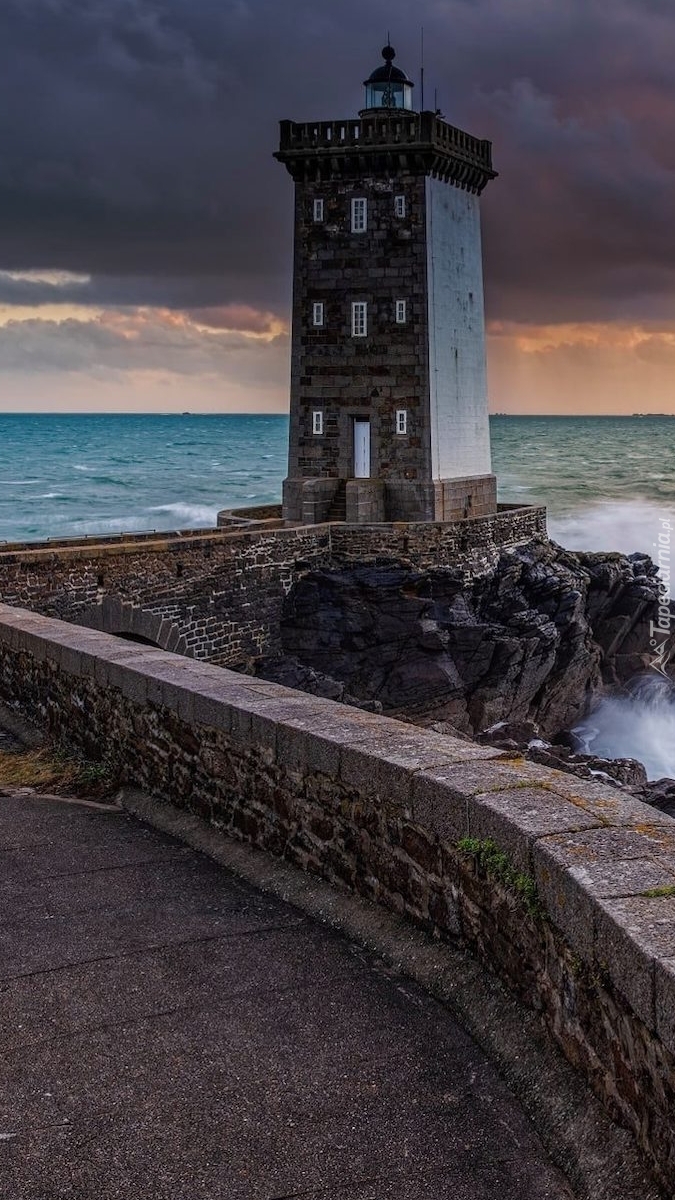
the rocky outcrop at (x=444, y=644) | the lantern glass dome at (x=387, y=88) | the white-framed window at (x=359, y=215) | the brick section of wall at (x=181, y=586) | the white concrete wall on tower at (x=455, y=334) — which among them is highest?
the lantern glass dome at (x=387, y=88)

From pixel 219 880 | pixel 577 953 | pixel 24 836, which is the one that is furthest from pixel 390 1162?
pixel 24 836

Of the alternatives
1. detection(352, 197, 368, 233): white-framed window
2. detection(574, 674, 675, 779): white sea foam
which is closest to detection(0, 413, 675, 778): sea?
detection(574, 674, 675, 779): white sea foam

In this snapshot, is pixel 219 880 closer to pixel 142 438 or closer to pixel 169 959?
pixel 169 959

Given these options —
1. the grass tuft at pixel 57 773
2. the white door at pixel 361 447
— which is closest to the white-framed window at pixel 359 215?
the white door at pixel 361 447

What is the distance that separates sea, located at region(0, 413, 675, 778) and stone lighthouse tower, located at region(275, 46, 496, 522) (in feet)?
22.3

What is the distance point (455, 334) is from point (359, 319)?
2.41m

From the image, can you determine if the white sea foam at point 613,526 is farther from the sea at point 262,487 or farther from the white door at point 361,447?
the white door at point 361,447

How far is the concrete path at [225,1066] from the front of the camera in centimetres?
341

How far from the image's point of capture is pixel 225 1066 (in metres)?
3.96

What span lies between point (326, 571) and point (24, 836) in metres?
19.6

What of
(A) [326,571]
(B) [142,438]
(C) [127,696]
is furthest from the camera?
(B) [142,438]

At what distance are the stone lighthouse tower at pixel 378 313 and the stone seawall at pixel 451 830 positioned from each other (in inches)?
819

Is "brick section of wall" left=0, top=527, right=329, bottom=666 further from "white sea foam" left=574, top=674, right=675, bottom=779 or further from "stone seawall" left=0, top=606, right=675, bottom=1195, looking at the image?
"stone seawall" left=0, top=606, right=675, bottom=1195

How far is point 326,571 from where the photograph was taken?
2572 cm
